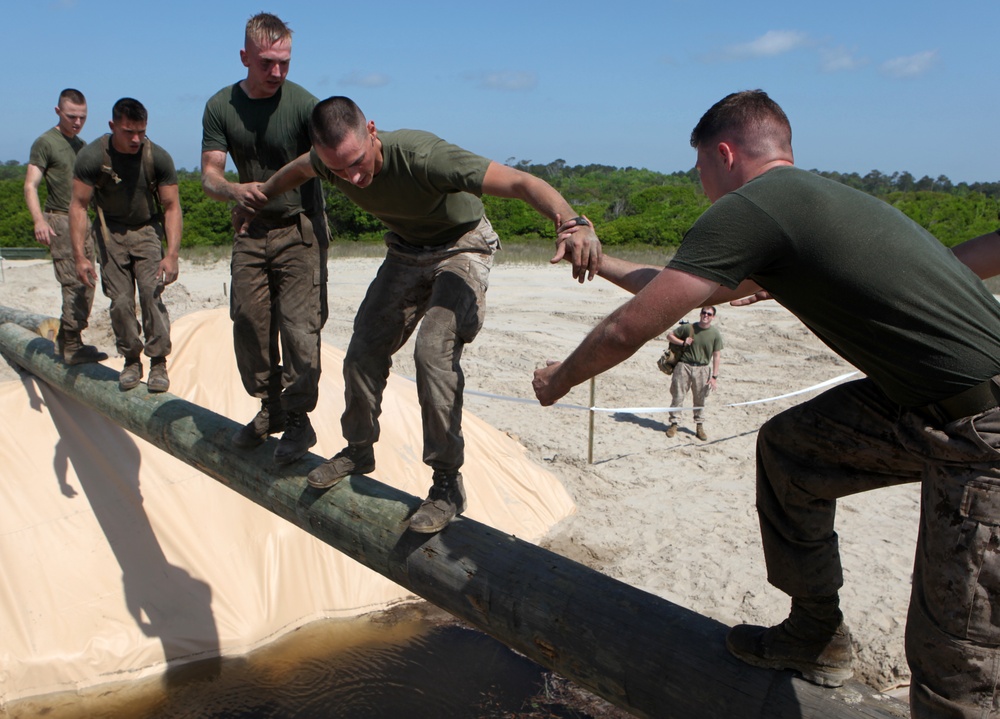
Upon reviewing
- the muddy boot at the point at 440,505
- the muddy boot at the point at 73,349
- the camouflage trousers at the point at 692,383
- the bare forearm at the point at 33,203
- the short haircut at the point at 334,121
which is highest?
the short haircut at the point at 334,121

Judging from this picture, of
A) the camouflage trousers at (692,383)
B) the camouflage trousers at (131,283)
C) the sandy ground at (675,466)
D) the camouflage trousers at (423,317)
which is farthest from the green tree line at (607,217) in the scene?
the camouflage trousers at (423,317)

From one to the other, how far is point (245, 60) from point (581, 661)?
3.19m

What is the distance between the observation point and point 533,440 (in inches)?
390

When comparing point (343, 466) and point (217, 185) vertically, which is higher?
point (217, 185)

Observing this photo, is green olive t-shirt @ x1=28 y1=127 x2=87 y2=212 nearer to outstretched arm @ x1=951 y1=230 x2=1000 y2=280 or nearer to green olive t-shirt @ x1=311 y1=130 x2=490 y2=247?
green olive t-shirt @ x1=311 y1=130 x2=490 y2=247

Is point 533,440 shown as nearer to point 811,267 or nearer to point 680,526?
point 680,526

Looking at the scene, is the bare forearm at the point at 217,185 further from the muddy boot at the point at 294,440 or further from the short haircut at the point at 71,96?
the short haircut at the point at 71,96

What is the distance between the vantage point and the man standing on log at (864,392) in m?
2.08

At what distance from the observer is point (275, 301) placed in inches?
184

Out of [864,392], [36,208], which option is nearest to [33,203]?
[36,208]

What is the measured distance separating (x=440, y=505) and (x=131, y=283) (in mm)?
3749

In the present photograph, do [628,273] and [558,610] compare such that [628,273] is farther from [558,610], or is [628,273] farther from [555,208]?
[558,610]

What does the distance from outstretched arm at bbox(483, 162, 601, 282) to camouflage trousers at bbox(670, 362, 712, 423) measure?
7.56 metres

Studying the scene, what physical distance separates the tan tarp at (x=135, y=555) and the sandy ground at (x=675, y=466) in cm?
155
